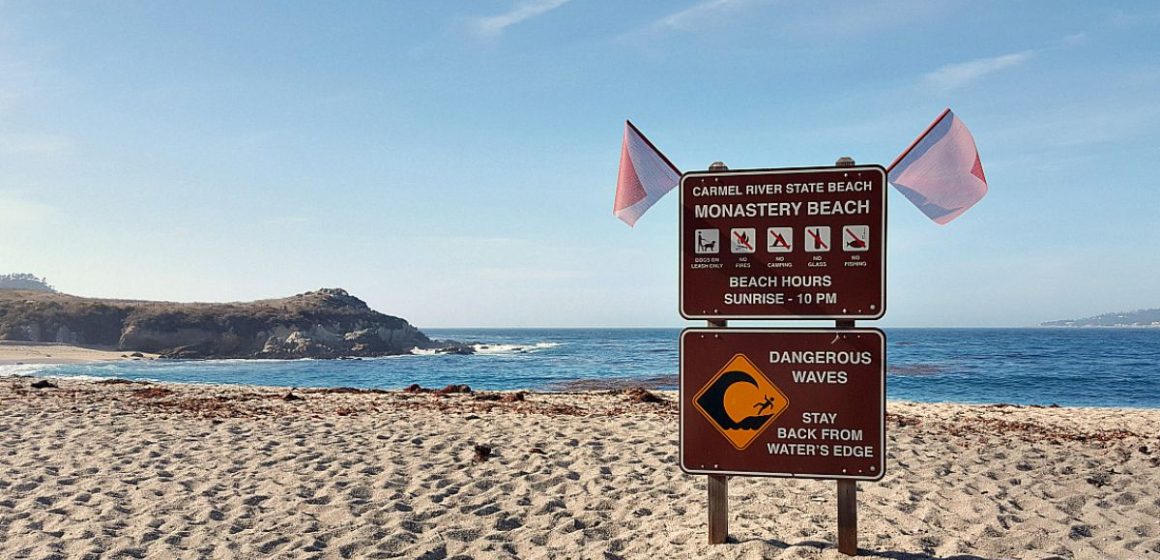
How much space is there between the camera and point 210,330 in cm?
7412

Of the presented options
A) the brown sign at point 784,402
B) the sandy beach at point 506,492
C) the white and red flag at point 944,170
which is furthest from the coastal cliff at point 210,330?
the white and red flag at point 944,170

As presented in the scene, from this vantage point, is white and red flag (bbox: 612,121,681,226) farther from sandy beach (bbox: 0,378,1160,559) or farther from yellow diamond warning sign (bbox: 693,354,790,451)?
sandy beach (bbox: 0,378,1160,559)

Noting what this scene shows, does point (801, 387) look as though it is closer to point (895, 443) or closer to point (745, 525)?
point (745, 525)

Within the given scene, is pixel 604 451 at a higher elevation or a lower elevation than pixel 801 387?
lower

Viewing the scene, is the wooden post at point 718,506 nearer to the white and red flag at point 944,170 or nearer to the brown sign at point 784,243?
the brown sign at point 784,243

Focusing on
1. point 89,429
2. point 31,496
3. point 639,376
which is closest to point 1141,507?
point 31,496

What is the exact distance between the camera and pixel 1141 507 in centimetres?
734

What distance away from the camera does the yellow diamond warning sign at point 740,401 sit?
18.8 ft

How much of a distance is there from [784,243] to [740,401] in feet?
4.01

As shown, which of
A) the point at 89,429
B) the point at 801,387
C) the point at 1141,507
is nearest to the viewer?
the point at 801,387

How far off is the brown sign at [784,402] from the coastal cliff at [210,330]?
67.5m

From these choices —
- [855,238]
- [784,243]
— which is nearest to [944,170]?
[855,238]

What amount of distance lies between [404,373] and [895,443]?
132ft

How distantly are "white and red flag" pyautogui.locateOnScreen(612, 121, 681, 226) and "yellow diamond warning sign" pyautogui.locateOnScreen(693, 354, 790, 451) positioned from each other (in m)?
1.48
